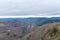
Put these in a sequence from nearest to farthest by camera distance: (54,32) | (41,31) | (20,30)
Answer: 1. (54,32)
2. (41,31)
3. (20,30)

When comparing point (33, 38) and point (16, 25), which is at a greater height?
point (16, 25)

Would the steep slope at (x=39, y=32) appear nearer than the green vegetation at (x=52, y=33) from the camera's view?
No

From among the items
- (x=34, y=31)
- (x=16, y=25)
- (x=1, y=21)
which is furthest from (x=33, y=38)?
(x=1, y=21)

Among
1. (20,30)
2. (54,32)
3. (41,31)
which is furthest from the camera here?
(20,30)

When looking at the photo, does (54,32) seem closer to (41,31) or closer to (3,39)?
(41,31)

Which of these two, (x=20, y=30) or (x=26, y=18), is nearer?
(x=26, y=18)

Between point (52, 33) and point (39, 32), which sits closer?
point (52, 33)

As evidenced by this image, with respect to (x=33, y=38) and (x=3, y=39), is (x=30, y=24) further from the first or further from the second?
(x=3, y=39)

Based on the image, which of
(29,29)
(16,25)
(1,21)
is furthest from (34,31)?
(1,21)

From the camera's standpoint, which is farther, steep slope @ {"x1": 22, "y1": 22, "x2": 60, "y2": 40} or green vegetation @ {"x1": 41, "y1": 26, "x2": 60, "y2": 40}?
steep slope @ {"x1": 22, "y1": 22, "x2": 60, "y2": 40}
